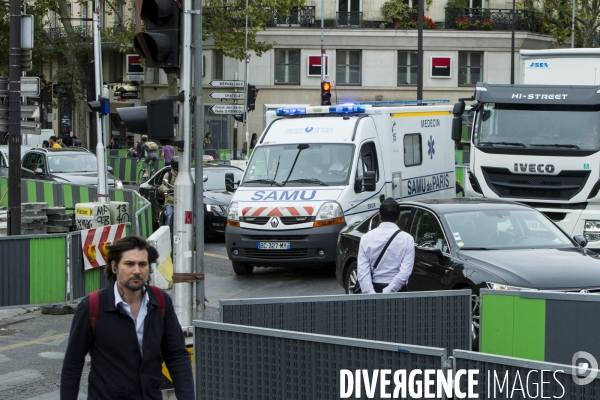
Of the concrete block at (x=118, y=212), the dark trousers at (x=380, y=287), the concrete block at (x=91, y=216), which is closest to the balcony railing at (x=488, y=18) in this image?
the concrete block at (x=118, y=212)

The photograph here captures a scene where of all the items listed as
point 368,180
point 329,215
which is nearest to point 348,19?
point 368,180

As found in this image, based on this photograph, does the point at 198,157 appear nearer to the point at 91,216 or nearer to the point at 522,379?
the point at 522,379

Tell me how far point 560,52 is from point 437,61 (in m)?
35.9

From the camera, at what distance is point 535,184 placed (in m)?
15.9

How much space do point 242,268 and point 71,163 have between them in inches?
553

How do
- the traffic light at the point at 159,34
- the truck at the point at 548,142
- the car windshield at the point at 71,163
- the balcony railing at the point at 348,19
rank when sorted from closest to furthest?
the traffic light at the point at 159,34 < the truck at the point at 548,142 < the car windshield at the point at 71,163 < the balcony railing at the point at 348,19

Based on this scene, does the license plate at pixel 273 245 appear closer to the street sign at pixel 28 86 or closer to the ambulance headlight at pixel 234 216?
the ambulance headlight at pixel 234 216

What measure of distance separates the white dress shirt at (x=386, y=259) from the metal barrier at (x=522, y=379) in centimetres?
342

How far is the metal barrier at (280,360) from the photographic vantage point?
218 inches

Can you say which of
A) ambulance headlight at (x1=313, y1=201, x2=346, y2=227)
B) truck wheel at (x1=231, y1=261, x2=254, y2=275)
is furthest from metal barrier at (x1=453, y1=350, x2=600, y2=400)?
truck wheel at (x1=231, y1=261, x2=254, y2=275)

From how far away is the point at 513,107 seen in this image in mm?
16078

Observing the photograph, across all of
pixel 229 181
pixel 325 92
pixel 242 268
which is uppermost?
pixel 325 92

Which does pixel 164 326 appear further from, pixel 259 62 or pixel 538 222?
pixel 259 62

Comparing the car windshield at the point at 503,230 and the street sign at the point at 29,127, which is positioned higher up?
the street sign at the point at 29,127
